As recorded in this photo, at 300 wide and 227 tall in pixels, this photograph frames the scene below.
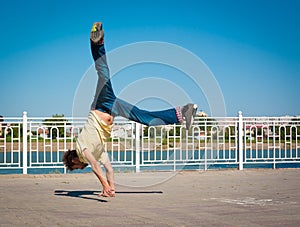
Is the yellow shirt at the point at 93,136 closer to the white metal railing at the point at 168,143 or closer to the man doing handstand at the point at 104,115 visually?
the man doing handstand at the point at 104,115

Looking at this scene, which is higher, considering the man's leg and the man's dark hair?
the man's leg

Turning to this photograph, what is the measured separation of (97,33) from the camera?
24.5 ft

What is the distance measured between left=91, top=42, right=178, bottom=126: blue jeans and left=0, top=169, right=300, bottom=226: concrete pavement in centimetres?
128

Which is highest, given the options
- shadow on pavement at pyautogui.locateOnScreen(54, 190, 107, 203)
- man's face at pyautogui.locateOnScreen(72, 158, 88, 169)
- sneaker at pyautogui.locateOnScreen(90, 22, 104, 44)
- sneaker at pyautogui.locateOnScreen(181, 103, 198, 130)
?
sneaker at pyautogui.locateOnScreen(90, 22, 104, 44)

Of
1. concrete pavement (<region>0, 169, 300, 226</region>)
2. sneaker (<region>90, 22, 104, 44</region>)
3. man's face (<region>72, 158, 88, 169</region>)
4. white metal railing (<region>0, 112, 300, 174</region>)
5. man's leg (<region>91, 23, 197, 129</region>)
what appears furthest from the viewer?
white metal railing (<region>0, 112, 300, 174</region>)

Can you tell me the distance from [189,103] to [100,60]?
5.20ft

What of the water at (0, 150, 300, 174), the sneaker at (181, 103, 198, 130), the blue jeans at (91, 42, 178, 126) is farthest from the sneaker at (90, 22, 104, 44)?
the water at (0, 150, 300, 174)

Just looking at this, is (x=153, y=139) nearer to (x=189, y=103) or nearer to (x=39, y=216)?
(x=189, y=103)

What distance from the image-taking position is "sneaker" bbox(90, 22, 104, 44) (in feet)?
24.5

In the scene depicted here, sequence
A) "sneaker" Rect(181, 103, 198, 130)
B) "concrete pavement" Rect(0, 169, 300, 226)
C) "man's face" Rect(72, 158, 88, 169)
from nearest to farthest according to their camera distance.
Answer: "concrete pavement" Rect(0, 169, 300, 226) → "sneaker" Rect(181, 103, 198, 130) → "man's face" Rect(72, 158, 88, 169)

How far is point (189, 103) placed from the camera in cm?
798

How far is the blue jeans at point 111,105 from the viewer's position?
25.1 ft

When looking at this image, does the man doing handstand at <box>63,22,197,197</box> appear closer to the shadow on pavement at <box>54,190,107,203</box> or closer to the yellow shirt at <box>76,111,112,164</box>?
the yellow shirt at <box>76,111,112,164</box>

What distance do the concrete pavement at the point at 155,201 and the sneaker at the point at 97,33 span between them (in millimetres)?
2450
